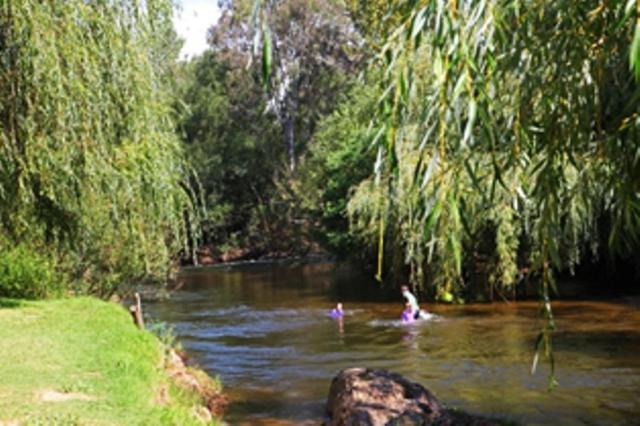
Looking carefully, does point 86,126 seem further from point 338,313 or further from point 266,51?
point 338,313

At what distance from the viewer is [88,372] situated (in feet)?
30.4

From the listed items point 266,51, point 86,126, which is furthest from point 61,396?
point 266,51

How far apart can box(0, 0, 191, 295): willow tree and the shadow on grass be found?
1.20m

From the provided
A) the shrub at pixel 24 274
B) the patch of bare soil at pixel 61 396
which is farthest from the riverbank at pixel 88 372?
the shrub at pixel 24 274

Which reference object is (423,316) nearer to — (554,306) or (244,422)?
(554,306)

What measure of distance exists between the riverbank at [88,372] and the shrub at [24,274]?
0.97 meters

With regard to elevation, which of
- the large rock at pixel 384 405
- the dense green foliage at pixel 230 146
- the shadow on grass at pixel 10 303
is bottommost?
the large rock at pixel 384 405

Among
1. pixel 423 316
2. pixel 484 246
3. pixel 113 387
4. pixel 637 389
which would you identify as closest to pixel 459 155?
pixel 113 387

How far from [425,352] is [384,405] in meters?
6.24

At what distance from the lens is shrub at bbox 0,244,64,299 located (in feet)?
49.0

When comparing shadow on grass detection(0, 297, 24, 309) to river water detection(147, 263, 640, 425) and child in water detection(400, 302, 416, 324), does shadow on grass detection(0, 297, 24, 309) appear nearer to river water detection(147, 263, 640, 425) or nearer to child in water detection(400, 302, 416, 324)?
river water detection(147, 263, 640, 425)

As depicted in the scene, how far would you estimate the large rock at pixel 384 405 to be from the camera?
9.46 meters

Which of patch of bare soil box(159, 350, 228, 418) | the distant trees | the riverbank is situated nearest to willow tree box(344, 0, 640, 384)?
the riverbank

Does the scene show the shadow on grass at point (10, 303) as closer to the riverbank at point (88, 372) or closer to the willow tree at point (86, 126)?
the riverbank at point (88, 372)
